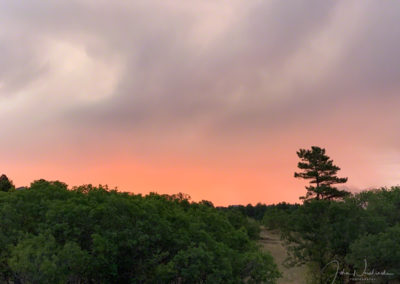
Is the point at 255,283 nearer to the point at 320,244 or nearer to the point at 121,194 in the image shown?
the point at 121,194

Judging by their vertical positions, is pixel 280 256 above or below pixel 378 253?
below

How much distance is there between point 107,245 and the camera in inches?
1490

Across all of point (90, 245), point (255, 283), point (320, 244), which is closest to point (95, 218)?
point (90, 245)

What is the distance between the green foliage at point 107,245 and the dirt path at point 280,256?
17.2 m

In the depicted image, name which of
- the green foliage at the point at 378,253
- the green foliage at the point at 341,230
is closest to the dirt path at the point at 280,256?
the green foliage at the point at 341,230

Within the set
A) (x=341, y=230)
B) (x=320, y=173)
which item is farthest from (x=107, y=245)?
(x=320, y=173)

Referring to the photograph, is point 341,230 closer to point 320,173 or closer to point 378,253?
point 378,253

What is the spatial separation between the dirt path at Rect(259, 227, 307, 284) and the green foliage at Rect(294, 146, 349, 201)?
47.0 feet

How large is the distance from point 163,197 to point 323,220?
73.3 feet

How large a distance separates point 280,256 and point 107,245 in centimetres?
6572

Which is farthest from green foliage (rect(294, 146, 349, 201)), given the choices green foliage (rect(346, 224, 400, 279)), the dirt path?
green foliage (rect(346, 224, 400, 279))

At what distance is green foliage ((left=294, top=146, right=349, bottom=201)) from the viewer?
289ft

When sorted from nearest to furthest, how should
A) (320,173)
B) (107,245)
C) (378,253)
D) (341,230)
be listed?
(107,245) < (378,253) < (341,230) < (320,173)

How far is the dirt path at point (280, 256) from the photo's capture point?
71.6 metres
